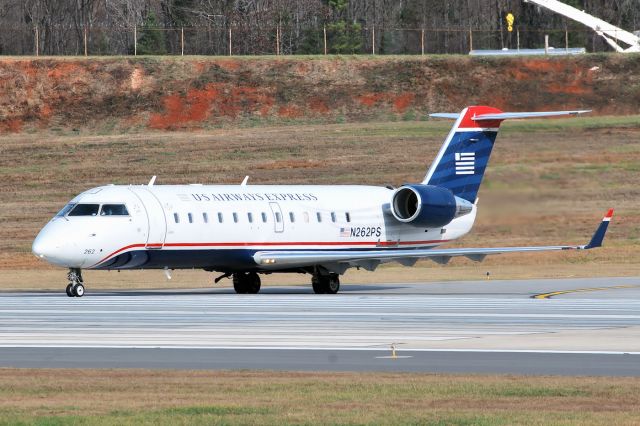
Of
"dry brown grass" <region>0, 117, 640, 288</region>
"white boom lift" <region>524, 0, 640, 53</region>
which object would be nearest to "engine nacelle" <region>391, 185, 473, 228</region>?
"dry brown grass" <region>0, 117, 640, 288</region>

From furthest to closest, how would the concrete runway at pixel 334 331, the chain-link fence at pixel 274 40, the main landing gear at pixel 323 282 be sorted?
the chain-link fence at pixel 274 40, the main landing gear at pixel 323 282, the concrete runway at pixel 334 331

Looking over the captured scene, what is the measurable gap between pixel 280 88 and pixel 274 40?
11.3 meters

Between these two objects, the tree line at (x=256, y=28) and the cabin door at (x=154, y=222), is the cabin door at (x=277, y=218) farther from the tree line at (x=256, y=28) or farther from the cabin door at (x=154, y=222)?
the tree line at (x=256, y=28)

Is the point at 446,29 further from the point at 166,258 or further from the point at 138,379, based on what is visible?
the point at 138,379

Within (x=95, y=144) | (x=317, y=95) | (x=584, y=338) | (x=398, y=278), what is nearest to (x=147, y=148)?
(x=95, y=144)

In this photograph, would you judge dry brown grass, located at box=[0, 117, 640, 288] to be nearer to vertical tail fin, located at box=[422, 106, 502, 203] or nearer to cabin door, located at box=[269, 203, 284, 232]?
vertical tail fin, located at box=[422, 106, 502, 203]

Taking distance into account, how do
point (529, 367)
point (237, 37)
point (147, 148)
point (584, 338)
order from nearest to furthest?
1. point (529, 367)
2. point (584, 338)
3. point (147, 148)
4. point (237, 37)

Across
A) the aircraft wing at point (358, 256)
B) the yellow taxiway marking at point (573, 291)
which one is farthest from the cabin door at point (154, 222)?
Result: the yellow taxiway marking at point (573, 291)

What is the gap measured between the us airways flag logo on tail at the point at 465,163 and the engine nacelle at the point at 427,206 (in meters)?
1.00

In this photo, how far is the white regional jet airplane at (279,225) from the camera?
1430 inches

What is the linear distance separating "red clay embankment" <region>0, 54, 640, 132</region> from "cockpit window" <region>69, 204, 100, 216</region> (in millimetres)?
43804

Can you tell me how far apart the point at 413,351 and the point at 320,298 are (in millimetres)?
15877

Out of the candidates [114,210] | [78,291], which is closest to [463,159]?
[114,210]

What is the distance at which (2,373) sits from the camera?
18.4m
